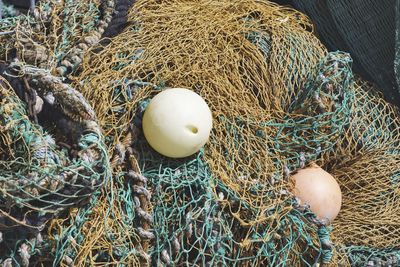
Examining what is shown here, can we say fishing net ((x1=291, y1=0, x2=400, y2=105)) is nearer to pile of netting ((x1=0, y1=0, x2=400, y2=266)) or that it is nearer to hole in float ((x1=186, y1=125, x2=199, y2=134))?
pile of netting ((x1=0, y1=0, x2=400, y2=266))

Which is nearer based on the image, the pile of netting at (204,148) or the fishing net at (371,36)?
the pile of netting at (204,148)

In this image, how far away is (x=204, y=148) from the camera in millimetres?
2201

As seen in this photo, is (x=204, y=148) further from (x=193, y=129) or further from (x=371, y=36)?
(x=371, y=36)

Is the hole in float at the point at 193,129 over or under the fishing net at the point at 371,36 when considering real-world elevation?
over

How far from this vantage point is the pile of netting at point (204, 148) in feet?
6.47

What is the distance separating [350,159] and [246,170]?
1.57 ft

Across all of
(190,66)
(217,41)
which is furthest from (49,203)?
(217,41)

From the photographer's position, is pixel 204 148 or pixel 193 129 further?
pixel 204 148

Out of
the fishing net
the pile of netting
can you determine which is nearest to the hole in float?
the pile of netting

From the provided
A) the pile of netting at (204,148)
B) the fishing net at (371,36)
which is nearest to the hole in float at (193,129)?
the pile of netting at (204,148)

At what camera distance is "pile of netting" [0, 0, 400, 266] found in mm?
1973

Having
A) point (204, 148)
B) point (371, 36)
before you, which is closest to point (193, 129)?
point (204, 148)

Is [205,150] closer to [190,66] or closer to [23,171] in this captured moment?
[190,66]

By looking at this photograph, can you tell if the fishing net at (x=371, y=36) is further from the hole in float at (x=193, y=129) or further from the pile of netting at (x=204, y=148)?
the hole in float at (x=193, y=129)
